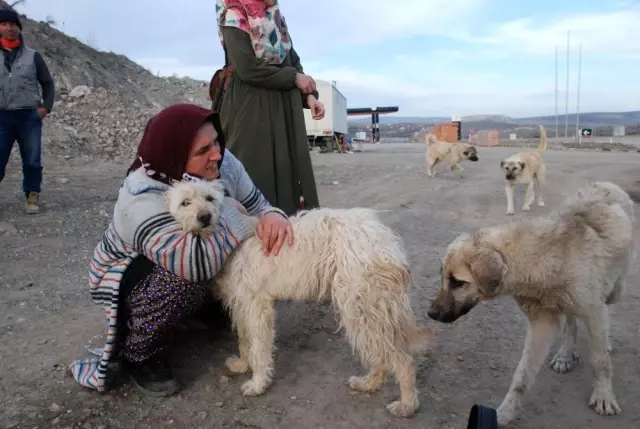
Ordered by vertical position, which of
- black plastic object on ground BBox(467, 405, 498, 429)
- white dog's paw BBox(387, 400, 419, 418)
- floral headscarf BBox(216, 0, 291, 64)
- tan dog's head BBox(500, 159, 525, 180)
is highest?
floral headscarf BBox(216, 0, 291, 64)

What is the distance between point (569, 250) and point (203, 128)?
205 cm

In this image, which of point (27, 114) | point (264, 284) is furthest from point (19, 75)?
point (264, 284)

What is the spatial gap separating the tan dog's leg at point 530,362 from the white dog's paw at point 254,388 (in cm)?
125

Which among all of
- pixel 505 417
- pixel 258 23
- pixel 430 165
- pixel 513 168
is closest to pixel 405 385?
pixel 505 417

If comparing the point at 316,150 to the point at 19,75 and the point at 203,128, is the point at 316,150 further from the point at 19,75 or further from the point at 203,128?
the point at 203,128

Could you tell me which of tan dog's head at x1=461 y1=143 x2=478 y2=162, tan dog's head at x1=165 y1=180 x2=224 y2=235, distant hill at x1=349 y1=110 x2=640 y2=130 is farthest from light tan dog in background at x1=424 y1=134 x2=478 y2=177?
distant hill at x1=349 y1=110 x2=640 y2=130

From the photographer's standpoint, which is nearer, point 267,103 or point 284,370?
point 284,370

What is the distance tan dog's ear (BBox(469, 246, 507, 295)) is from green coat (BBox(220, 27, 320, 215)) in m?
1.54

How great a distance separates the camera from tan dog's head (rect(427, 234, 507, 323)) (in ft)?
9.14

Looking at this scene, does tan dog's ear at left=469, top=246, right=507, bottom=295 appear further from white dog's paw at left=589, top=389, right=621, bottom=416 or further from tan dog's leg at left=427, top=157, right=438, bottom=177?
tan dog's leg at left=427, top=157, right=438, bottom=177

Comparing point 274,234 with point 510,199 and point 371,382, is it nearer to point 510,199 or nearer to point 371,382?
point 371,382

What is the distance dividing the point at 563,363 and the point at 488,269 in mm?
1019

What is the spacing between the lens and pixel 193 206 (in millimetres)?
2695

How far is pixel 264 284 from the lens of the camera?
2932 mm
